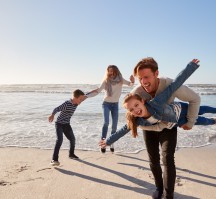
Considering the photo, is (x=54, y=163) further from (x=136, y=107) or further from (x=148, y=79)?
(x=148, y=79)

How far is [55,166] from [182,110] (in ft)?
9.59

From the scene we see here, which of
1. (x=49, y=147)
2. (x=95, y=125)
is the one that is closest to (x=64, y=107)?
(x=49, y=147)

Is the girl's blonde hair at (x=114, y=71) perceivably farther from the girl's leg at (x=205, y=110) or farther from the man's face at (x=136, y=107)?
the man's face at (x=136, y=107)

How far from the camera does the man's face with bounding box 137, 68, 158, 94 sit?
322cm

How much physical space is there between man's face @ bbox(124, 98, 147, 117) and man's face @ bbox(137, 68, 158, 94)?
8.6 inches

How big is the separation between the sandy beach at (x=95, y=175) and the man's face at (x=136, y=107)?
Result: 1.37m

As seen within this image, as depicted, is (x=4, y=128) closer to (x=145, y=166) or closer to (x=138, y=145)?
(x=138, y=145)

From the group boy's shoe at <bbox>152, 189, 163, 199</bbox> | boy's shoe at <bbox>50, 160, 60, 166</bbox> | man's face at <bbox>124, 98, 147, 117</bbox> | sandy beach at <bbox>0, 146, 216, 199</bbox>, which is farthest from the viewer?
boy's shoe at <bbox>50, 160, 60, 166</bbox>

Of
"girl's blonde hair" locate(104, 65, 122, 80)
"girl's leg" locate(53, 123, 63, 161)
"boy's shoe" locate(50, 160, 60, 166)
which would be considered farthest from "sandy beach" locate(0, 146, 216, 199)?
"girl's blonde hair" locate(104, 65, 122, 80)

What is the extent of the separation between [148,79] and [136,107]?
0.34 meters

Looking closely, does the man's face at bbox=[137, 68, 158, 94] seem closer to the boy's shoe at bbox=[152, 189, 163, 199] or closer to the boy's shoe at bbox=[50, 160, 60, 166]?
the boy's shoe at bbox=[152, 189, 163, 199]

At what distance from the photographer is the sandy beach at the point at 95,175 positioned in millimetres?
4055

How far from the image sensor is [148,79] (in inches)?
127

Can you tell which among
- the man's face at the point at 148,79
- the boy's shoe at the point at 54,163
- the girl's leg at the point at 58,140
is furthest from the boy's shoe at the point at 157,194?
the girl's leg at the point at 58,140
